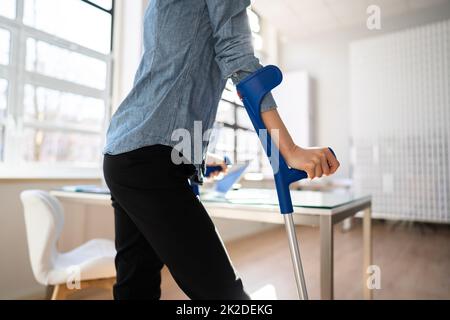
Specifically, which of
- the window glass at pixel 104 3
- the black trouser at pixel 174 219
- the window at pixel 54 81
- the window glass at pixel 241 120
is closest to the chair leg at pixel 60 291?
the window at pixel 54 81

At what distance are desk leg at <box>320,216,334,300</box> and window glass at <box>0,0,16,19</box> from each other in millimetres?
2214

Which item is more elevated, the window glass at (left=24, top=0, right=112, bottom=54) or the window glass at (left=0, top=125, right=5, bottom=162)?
the window glass at (left=24, top=0, right=112, bottom=54)

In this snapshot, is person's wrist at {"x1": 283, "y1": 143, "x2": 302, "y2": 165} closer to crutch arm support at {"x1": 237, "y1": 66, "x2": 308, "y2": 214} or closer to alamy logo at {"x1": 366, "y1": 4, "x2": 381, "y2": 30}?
crutch arm support at {"x1": 237, "y1": 66, "x2": 308, "y2": 214}

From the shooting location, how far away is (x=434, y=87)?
4055 mm

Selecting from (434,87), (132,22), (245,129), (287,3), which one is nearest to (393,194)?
(434,87)

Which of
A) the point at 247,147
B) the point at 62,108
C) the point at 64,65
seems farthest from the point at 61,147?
the point at 247,147

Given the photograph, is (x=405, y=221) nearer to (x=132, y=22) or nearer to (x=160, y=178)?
(x=132, y=22)

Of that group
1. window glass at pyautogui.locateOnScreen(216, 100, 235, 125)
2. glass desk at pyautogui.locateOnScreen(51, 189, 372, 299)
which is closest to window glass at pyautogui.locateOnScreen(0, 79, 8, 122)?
glass desk at pyautogui.locateOnScreen(51, 189, 372, 299)

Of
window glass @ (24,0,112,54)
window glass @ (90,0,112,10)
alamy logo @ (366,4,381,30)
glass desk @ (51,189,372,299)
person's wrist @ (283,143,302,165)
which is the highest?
alamy logo @ (366,4,381,30)

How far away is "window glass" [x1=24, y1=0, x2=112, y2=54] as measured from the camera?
2184 mm

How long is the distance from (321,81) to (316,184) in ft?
6.59

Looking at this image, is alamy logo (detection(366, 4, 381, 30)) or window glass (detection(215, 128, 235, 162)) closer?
window glass (detection(215, 128, 235, 162))

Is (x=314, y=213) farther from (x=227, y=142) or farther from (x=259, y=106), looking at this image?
(x=227, y=142)

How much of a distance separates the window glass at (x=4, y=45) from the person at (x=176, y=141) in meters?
1.82
